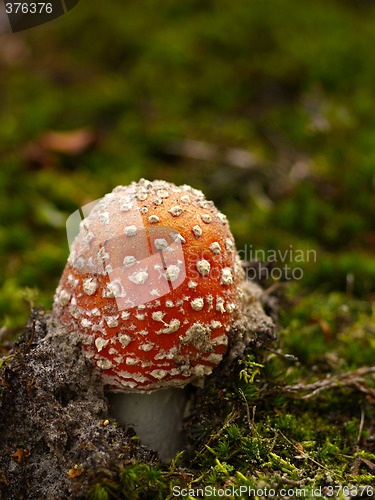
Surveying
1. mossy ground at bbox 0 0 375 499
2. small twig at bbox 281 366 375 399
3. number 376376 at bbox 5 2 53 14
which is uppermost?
number 376376 at bbox 5 2 53 14

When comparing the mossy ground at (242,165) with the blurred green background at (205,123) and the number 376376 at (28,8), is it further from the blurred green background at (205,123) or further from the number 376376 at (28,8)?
the number 376376 at (28,8)

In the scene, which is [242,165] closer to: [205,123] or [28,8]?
[205,123]

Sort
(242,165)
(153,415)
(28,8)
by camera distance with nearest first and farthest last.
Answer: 1. (153,415)
2. (28,8)
3. (242,165)

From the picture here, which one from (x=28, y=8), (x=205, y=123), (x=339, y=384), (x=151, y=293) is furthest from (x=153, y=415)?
(x=205, y=123)

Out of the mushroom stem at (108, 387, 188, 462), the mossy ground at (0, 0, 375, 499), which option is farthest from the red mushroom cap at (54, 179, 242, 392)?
the mossy ground at (0, 0, 375, 499)

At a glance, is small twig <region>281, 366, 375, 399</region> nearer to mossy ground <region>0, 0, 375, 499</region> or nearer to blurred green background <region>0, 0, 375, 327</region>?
mossy ground <region>0, 0, 375, 499</region>

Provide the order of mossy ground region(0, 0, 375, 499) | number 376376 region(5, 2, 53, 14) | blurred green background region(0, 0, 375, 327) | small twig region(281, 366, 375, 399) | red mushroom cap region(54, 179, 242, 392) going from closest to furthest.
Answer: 1. red mushroom cap region(54, 179, 242, 392)
2. mossy ground region(0, 0, 375, 499)
3. small twig region(281, 366, 375, 399)
4. number 376376 region(5, 2, 53, 14)
5. blurred green background region(0, 0, 375, 327)

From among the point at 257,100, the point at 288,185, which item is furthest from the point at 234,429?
the point at 257,100
